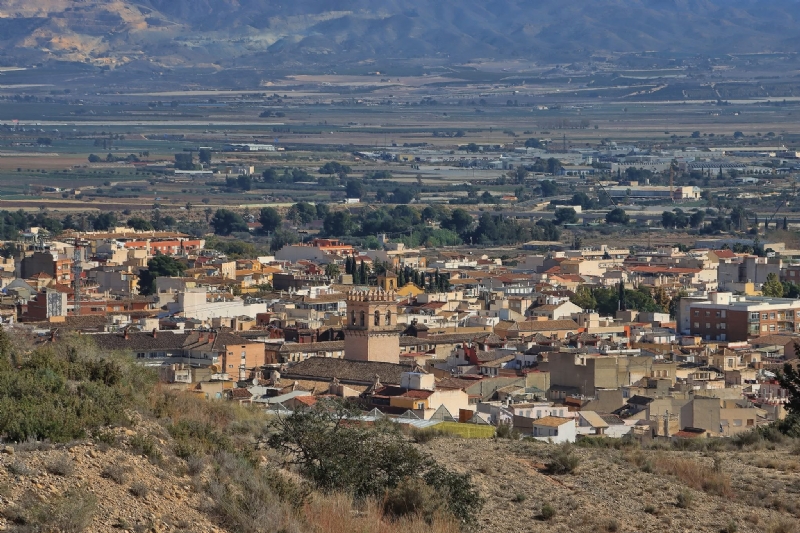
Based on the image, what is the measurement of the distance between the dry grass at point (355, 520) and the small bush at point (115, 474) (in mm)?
999

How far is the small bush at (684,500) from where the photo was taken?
11.7 m

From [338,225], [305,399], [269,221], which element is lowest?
[269,221]

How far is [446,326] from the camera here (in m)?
35.0

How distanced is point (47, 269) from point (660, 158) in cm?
8153

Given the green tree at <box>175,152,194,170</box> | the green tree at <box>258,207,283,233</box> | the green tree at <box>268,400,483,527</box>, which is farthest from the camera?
the green tree at <box>175,152,194,170</box>

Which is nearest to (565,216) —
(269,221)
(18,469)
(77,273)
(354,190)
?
(269,221)

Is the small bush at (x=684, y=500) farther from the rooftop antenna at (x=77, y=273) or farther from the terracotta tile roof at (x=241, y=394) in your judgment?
the rooftop antenna at (x=77, y=273)

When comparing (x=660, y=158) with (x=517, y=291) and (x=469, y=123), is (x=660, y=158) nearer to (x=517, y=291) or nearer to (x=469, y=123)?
(x=469, y=123)

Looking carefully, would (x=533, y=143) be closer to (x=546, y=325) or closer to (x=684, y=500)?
(x=546, y=325)

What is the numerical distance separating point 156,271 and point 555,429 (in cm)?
2775

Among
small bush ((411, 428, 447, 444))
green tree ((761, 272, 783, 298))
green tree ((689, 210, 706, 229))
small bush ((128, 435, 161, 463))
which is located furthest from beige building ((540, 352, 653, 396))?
green tree ((689, 210, 706, 229))

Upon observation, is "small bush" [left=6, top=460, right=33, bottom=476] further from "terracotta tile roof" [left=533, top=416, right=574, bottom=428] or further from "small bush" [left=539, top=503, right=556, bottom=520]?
"terracotta tile roof" [left=533, top=416, right=574, bottom=428]

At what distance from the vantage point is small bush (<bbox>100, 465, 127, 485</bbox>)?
8.74 m

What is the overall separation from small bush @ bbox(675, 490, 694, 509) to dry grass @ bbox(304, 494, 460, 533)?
1.85 m
